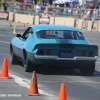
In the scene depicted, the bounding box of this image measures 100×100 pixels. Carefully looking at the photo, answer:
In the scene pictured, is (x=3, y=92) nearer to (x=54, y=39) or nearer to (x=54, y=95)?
(x=54, y=95)

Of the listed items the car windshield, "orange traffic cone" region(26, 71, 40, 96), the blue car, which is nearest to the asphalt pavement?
"orange traffic cone" region(26, 71, 40, 96)

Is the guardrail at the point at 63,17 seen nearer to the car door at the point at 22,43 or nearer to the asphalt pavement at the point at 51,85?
the car door at the point at 22,43

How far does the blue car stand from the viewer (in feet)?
45.2

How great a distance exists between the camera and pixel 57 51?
1383 cm

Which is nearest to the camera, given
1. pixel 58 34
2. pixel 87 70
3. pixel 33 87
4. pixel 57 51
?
pixel 33 87

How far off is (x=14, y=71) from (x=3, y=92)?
3.96m

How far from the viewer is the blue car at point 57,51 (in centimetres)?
1378

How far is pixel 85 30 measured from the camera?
43.2 meters

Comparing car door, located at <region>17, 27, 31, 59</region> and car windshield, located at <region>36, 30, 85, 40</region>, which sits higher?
car windshield, located at <region>36, 30, 85, 40</region>

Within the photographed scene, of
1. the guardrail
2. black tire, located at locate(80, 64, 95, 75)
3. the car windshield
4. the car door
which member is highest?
the car windshield

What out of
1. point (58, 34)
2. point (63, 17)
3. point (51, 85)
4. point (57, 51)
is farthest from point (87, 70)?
point (63, 17)

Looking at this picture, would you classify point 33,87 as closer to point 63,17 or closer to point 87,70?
point 87,70

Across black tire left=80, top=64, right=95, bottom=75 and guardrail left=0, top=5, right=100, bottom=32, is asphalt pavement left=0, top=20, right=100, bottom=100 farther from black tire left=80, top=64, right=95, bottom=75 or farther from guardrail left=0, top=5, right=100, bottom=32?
guardrail left=0, top=5, right=100, bottom=32

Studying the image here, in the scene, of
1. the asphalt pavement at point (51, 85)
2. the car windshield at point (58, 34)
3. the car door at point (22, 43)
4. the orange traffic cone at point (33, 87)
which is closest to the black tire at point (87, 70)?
the asphalt pavement at point (51, 85)
